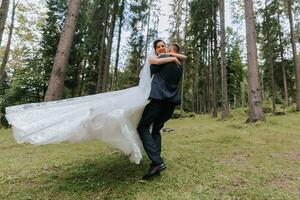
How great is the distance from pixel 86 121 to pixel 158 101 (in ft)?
2.73

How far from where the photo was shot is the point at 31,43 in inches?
730

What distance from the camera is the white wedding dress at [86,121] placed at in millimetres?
2637

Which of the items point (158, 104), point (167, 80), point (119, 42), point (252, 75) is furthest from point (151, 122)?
point (119, 42)

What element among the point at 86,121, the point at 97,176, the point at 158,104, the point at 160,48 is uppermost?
the point at 160,48

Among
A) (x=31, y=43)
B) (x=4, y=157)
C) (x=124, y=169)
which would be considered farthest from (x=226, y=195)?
(x=31, y=43)

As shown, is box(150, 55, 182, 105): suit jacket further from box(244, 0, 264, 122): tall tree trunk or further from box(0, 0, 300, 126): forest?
box(0, 0, 300, 126): forest

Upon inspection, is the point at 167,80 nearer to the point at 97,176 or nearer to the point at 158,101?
the point at 158,101

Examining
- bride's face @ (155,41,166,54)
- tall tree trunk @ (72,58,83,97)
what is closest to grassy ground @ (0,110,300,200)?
bride's face @ (155,41,166,54)

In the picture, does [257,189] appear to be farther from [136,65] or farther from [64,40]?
[136,65]

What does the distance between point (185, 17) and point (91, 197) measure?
20287mm

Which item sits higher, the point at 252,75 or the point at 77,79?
the point at 77,79

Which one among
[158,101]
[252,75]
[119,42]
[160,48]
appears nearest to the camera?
[158,101]

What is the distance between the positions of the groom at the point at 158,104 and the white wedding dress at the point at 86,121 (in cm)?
9

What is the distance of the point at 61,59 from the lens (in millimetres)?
6062
